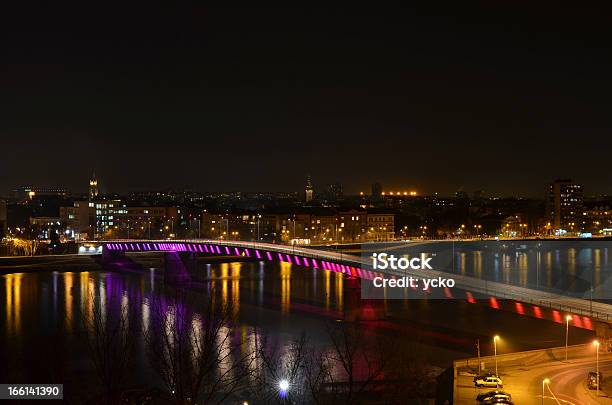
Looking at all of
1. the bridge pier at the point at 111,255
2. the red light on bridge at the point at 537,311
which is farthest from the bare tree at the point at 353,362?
the bridge pier at the point at 111,255

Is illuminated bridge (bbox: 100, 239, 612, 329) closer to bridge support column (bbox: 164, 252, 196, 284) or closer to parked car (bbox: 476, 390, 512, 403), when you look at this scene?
bridge support column (bbox: 164, 252, 196, 284)

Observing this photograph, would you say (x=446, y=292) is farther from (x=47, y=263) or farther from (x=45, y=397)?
(x=47, y=263)

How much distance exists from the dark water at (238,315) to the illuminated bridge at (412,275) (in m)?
0.60

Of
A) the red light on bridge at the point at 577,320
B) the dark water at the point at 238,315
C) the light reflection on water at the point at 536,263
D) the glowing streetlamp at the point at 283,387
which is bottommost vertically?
the light reflection on water at the point at 536,263

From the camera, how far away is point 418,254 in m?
25.8

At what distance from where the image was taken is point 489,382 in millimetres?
6742

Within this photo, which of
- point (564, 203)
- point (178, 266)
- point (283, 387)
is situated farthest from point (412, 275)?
point (564, 203)

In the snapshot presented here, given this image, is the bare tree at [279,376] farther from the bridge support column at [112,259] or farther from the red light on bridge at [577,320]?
the bridge support column at [112,259]

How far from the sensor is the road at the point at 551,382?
20.5 ft

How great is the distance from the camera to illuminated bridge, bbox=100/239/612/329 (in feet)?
28.9

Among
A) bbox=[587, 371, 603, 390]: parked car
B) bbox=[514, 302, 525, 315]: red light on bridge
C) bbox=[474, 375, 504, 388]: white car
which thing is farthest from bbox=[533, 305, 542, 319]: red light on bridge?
bbox=[474, 375, 504, 388]: white car

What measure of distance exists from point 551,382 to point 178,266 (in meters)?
13.2

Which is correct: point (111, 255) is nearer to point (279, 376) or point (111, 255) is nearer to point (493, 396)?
point (279, 376)

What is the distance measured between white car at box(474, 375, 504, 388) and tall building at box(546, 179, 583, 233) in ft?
131
